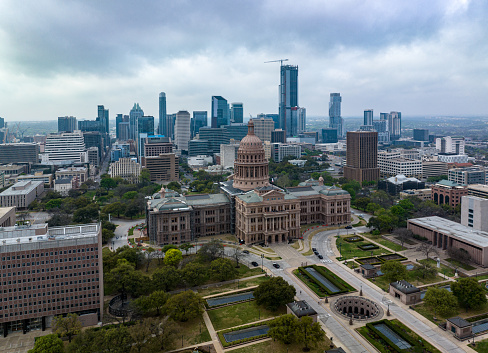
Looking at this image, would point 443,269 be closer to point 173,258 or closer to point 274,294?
point 274,294

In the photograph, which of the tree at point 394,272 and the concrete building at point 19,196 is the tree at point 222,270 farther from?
the concrete building at point 19,196

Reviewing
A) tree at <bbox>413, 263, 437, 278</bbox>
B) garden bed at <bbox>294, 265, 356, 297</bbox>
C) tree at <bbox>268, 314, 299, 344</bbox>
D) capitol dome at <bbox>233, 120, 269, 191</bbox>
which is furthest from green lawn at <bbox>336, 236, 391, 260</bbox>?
tree at <bbox>268, 314, 299, 344</bbox>

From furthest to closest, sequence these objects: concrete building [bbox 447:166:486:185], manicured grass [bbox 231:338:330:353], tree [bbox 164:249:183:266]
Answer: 1. concrete building [bbox 447:166:486:185]
2. tree [bbox 164:249:183:266]
3. manicured grass [bbox 231:338:330:353]

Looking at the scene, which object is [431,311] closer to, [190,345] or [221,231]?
[190,345]

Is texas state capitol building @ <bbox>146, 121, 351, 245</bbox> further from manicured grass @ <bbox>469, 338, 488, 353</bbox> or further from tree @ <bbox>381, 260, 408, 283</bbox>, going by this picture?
manicured grass @ <bbox>469, 338, 488, 353</bbox>

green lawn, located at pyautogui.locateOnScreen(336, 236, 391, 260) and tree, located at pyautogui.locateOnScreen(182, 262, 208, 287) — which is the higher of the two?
tree, located at pyautogui.locateOnScreen(182, 262, 208, 287)

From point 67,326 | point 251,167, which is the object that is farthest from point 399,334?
point 251,167

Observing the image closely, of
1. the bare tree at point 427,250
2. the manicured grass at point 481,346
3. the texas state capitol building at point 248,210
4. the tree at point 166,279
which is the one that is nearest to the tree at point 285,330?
the tree at point 166,279

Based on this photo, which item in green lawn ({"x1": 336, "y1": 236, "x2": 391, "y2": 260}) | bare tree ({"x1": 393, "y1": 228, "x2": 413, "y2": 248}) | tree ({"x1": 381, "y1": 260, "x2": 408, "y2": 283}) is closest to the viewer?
tree ({"x1": 381, "y1": 260, "x2": 408, "y2": 283})
